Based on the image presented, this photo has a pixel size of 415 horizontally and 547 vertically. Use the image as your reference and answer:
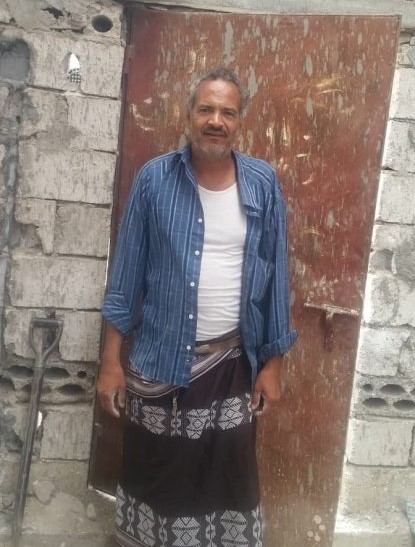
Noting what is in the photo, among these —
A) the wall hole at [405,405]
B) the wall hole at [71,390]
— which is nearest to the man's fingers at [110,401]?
the wall hole at [71,390]

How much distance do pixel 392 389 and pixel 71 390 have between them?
1.55 meters

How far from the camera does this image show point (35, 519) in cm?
303

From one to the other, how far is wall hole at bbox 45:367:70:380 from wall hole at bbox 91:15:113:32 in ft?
5.04

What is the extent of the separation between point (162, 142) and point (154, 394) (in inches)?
44.6

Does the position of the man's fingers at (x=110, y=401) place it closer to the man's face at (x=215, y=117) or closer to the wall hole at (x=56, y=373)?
the wall hole at (x=56, y=373)

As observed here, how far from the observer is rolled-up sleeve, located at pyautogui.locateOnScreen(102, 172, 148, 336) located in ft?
7.85

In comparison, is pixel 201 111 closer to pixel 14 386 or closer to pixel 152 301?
pixel 152 301

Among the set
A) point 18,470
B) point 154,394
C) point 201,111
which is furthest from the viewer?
point 18,470

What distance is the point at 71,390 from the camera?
3.01 metres

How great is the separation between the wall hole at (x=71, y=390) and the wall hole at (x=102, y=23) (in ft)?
5.28

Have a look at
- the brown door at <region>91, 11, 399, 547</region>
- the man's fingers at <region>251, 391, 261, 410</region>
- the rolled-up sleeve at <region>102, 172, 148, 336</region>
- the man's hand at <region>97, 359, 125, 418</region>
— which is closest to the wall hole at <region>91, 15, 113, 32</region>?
the brown door at <region>91, 11, 399, 547</region>

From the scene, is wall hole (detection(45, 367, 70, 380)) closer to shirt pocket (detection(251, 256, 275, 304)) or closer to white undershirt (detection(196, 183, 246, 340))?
white undershirt (detection(196, 183, 246, 340))

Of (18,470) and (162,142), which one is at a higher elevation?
(162,142)

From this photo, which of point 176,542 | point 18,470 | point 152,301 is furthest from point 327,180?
point 18,470
